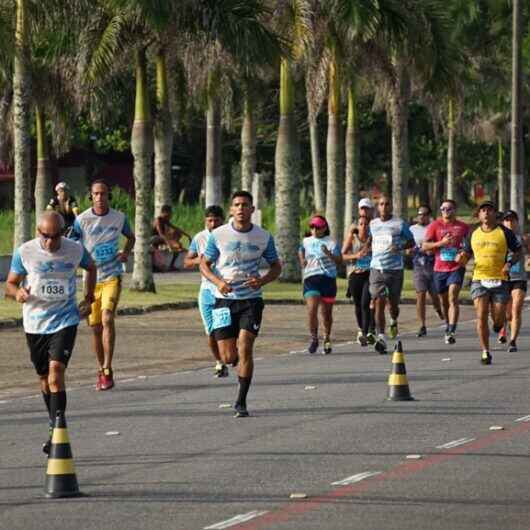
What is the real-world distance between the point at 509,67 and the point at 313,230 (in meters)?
32.9

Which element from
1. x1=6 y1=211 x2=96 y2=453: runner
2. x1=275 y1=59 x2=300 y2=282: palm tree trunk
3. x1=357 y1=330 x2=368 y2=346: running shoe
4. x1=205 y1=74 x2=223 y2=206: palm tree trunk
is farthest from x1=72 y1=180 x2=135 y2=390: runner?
x1=205 y1=74 x2=223 y2=206: palm tree trunk

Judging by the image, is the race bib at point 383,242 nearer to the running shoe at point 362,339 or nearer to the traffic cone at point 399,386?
the running shoe at point 362,339

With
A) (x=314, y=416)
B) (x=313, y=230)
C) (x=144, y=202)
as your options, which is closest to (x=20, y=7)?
(x=144, y=202)

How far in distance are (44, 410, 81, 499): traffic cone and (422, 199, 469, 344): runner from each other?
45.1 feet

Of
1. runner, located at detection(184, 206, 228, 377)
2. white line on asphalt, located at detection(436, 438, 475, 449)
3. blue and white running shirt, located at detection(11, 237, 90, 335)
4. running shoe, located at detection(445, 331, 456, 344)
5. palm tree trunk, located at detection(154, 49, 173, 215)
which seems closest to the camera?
white line on asphalt, located at detection(436, 438, 475, 449)

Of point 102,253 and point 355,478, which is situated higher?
point 102,253

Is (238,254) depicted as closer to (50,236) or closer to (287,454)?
(50,236)

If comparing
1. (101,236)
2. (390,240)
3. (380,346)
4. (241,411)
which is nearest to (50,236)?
(241,411)

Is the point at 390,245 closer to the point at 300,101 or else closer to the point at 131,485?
the point at 131,485

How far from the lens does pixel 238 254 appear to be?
15.3 meters

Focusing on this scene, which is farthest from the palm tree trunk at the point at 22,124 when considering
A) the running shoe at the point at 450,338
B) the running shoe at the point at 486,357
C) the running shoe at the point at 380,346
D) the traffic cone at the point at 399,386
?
the traffic cone at the point at 399,386

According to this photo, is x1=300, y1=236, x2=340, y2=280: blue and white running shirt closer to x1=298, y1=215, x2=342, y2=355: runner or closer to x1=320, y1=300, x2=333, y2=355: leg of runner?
x1=298, y1=215, x2=342, y2=355: runner

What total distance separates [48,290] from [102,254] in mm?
4736

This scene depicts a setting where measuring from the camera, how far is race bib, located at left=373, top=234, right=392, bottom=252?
900 inches
